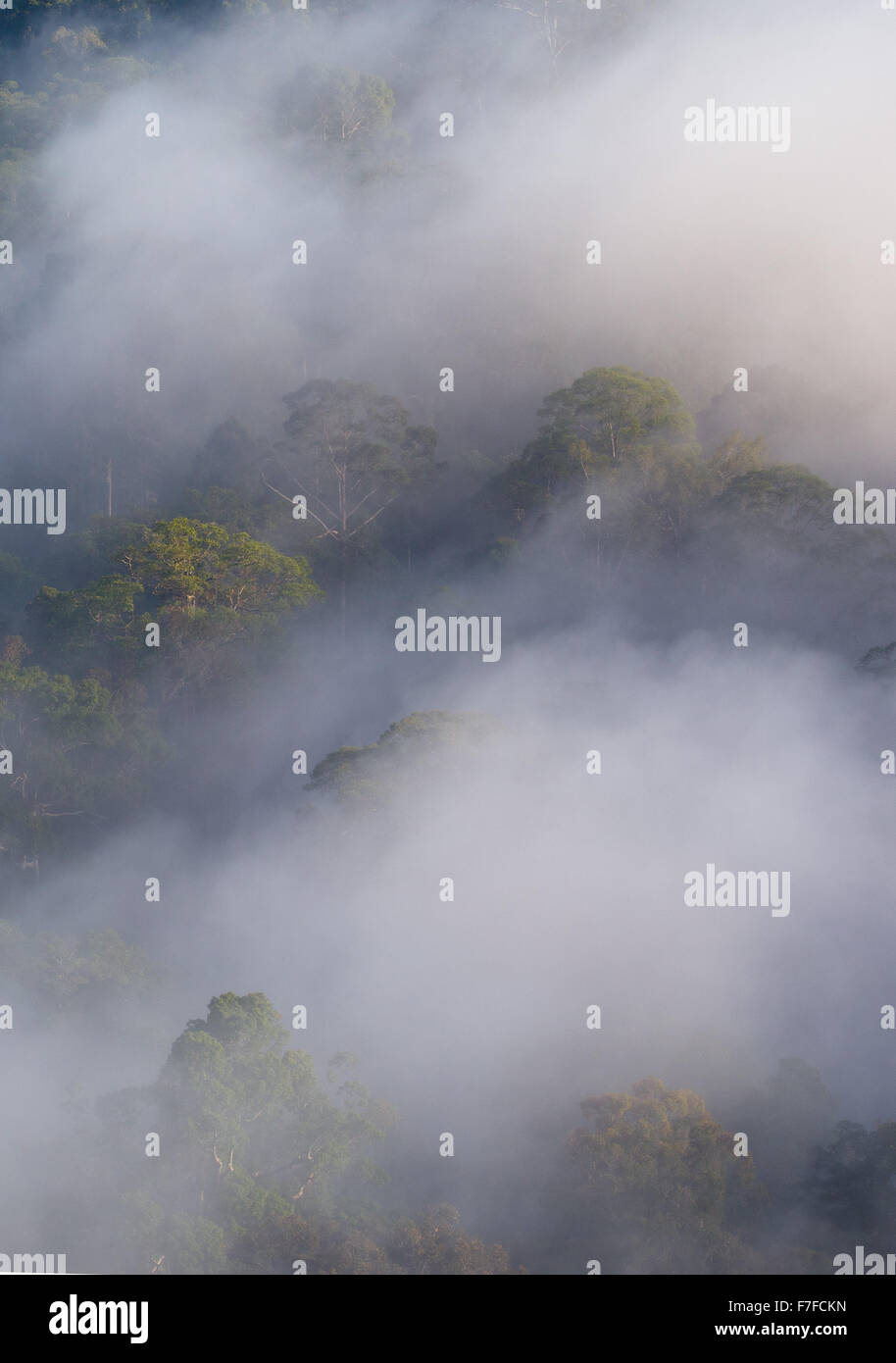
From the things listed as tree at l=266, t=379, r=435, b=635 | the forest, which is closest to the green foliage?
the forest

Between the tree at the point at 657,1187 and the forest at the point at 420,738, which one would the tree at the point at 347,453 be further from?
the tree at the point at 657,1187

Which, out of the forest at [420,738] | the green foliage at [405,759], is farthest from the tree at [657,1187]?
the green foliage at [405,759]

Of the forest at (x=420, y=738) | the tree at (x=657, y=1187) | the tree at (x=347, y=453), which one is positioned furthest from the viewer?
the tree at (x=347, y=453)

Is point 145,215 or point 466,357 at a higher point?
point 145,215

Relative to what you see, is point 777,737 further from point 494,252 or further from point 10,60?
point 10,60

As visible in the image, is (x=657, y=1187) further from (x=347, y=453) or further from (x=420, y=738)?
(x=347, y=453)

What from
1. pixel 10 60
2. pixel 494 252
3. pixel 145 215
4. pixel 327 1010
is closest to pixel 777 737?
pixel 327 1010

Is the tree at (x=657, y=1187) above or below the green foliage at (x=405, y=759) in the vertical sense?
below

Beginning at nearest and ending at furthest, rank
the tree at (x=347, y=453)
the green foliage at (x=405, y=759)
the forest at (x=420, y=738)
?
1. the forest at (x=420, y=738)
2. the green foliage at (x=405, y=759)
3. the tree at (x=347, y=453)
